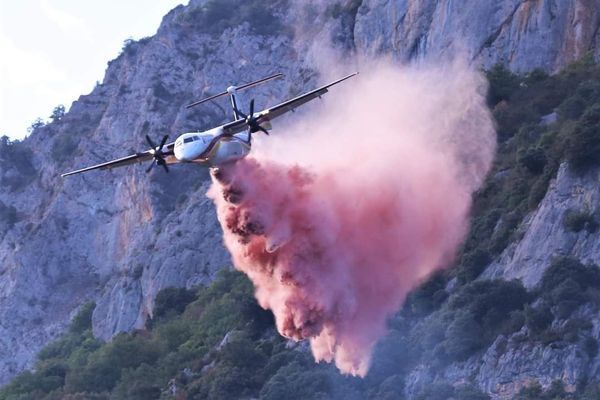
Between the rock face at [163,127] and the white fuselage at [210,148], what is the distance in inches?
1376

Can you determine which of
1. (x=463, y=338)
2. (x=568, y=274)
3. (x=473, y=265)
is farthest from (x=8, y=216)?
(x=568, y=274)

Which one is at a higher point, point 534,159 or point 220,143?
point 534,159

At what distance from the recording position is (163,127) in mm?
116812

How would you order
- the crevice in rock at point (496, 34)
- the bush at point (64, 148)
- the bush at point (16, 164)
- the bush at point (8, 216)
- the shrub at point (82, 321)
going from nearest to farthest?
the crevice in rock at point (496, 34)
the shrub at point (82, 321)
the bush at point (8, 216)
the bush at point (64, 148)
the bush at point (16, 164)

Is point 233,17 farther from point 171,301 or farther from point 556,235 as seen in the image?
point 556,235

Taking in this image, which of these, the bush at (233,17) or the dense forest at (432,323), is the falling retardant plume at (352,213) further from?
the bush at (233,17)

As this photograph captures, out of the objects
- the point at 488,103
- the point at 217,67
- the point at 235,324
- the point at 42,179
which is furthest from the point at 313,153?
the point at 42,179

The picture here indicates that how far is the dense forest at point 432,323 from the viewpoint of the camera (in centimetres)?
7319

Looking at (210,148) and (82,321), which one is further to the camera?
(82,321)

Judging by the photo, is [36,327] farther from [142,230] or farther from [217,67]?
[217,67]

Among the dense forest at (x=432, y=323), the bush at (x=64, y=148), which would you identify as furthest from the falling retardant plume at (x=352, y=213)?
the bush at (x=64, y=148)

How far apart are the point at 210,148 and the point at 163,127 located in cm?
5468

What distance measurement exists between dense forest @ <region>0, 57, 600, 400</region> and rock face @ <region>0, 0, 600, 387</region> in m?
2.42

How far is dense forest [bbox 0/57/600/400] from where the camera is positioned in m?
73.2
